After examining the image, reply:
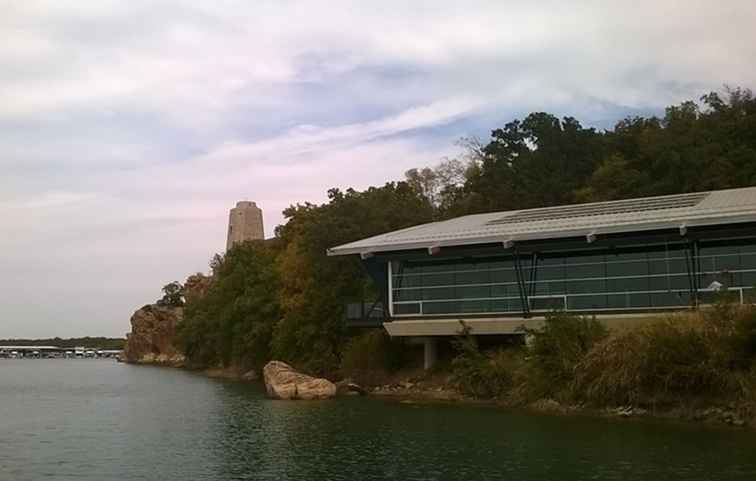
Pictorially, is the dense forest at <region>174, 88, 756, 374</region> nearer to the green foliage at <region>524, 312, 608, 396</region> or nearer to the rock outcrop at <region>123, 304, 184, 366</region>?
the green foliage at <region>524, 312, 608, 396</region>

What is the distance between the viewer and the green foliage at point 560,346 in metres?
33.4

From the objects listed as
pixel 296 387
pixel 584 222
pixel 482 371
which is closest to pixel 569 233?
pixel 584 222

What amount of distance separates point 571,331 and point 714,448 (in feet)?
36.3

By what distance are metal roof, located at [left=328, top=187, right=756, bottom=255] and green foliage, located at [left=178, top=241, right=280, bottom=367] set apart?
1781 cm

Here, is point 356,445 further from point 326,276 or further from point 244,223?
point 244,223

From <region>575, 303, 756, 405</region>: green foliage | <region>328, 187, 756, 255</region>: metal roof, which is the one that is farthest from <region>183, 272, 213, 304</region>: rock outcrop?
<region>575, 303, 756, 405</region>: green foliage

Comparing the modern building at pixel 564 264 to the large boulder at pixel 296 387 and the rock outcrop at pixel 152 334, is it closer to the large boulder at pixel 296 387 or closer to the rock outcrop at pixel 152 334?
the large boulder at pixel 296 387

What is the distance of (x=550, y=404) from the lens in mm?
33312

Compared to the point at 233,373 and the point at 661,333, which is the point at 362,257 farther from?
the point at 233,373

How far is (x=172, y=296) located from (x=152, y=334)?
803 centimetres

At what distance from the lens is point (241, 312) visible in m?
65.5

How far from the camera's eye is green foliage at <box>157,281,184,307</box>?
13212 cm

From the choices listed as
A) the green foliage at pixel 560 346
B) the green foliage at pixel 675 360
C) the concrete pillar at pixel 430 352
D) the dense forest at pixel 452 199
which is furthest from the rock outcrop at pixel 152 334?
the green foliage at pixel 675 360

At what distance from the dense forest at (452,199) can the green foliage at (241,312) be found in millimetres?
130
